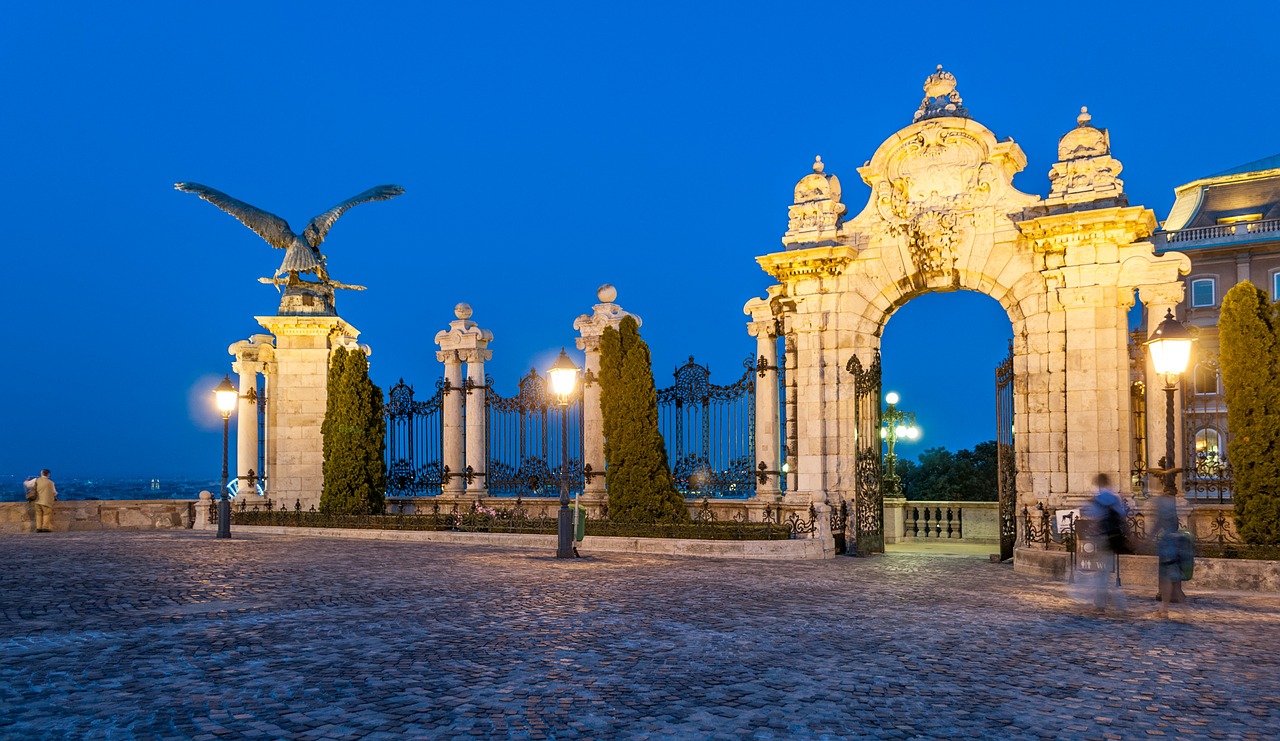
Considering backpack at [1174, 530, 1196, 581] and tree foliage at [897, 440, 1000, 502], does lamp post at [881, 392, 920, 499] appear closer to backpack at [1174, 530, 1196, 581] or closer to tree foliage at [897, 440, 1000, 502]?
tree foliage at [897, 440, 1000, 502]

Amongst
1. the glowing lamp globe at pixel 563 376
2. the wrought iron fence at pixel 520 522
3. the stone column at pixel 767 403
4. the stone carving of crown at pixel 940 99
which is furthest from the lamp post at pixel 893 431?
the glowing lamp globe at pixel 563 376

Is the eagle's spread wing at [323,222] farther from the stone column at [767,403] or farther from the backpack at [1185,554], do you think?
the backpack at [1185,554]

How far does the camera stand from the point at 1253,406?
Result: 49.4 feet

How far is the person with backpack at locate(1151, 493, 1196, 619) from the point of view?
452 inches

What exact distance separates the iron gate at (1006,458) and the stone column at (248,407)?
17824 millimetres

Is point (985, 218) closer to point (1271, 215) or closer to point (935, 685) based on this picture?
point (935, 685)

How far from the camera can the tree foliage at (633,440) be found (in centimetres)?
2047

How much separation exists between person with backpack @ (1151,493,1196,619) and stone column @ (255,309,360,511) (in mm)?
20069

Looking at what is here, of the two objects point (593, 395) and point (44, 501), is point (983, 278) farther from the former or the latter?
point (44, 501)

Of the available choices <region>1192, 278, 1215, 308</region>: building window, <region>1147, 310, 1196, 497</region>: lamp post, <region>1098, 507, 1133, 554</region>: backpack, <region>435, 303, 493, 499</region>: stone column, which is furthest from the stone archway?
<region>1192, 278, 1215, 308</region>: building window

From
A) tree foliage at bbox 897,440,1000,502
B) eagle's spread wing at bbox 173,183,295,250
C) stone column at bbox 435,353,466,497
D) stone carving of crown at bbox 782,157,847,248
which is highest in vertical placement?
A: eagle's spread wing at bbox 173,183,295,250

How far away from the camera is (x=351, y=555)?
18.0 metres

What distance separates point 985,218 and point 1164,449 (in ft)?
16.5

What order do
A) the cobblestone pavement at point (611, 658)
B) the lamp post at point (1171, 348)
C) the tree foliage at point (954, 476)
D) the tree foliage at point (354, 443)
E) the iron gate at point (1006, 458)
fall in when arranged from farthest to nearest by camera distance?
1. the tree foliage at point (954, 476)
2. the tree foliage at point (354, 443)
3. the iron gate at point (1006, 458)
4. the lamp post at point (1171, 348)
5. the cobblestone pavement at point (611, 658)
